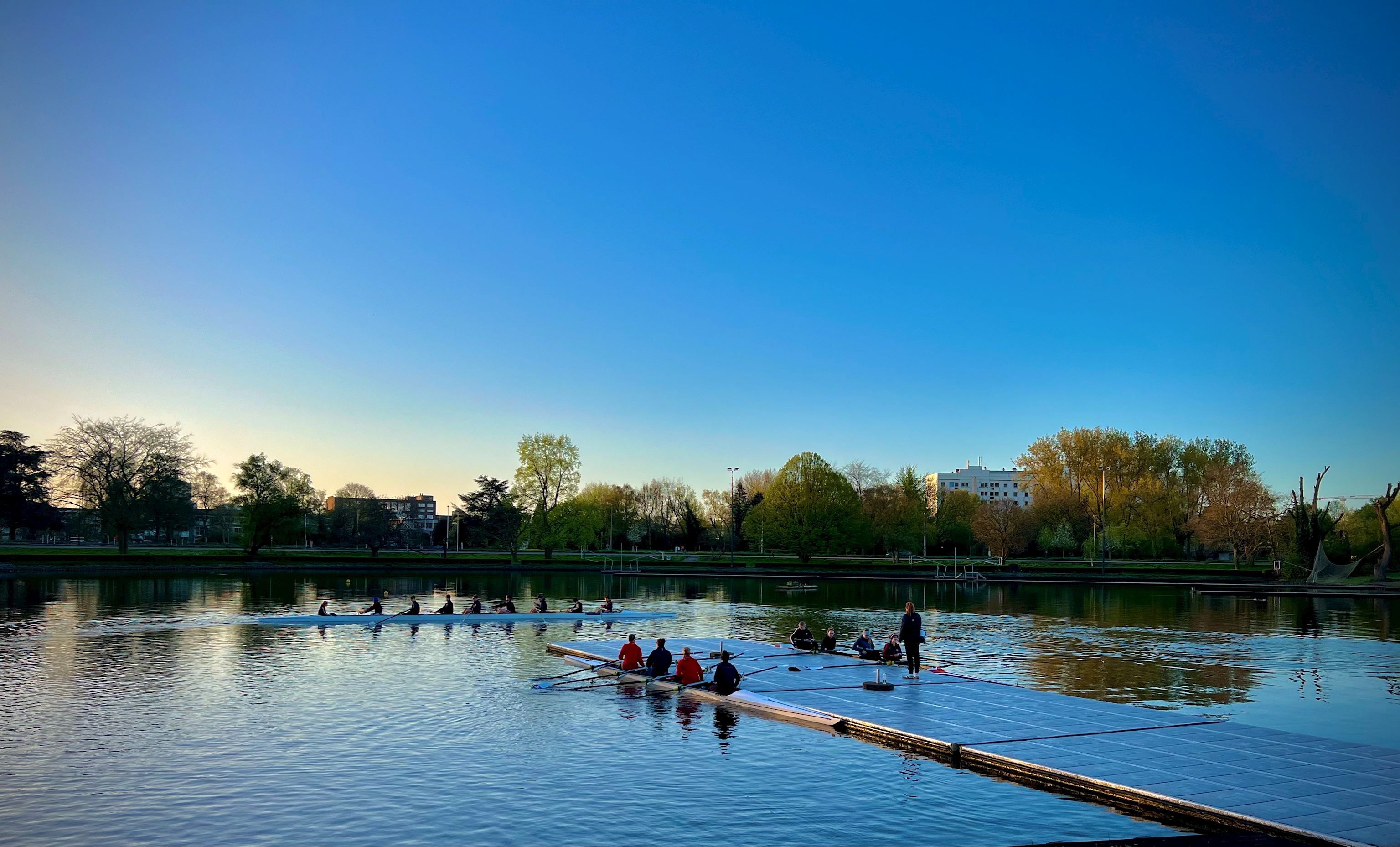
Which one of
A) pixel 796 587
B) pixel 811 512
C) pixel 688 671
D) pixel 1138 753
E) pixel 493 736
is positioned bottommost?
pixel 796 587

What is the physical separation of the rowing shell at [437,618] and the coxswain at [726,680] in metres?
23.1

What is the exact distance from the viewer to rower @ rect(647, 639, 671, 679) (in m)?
26.8

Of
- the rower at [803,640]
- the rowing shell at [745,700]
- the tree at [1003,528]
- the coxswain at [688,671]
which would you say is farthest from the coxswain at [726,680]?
the tree at [1003,528]

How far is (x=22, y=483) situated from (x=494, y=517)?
145 feet

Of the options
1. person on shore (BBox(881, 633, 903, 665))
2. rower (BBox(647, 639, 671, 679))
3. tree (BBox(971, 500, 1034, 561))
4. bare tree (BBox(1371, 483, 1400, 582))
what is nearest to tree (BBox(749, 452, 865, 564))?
tree (BBox(971, 500, 1034, 561))

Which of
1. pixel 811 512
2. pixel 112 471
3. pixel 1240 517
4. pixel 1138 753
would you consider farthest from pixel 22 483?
pixel 1240 517

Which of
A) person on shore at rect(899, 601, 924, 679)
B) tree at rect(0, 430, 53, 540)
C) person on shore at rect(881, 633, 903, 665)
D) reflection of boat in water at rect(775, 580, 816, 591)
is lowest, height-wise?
reflection of boat in water at rect(775, 580, 816, 591)

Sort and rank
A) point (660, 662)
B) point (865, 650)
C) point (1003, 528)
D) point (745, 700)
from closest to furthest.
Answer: point (745, 700) < point (660, 662) < point (865, 650) < point (1003, 528)

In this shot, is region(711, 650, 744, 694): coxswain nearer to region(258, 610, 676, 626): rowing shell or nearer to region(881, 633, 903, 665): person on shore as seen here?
region(881, 633, 903, 665): person on shore

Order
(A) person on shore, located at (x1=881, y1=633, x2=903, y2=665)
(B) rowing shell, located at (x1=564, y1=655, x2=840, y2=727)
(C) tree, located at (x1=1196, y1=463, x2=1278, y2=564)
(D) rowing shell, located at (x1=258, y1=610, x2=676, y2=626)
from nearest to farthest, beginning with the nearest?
(B) rowing shell, located at (x1=564, y1=655, x2=840, y2=727) → (A) person on shore, located at (x1=881, y1=633, x2=903, y2=665) → (D) rowing shell, located at (x1=258, y1=610, x2=676, y2=626) → (C) tree, located at (x1=1196, y1=463, x2=1278, y2=564)

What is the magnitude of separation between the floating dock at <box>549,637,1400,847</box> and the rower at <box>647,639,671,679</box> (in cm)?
281

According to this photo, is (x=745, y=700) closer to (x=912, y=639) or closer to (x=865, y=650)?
(x=912, y=639)

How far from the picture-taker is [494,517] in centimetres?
10475

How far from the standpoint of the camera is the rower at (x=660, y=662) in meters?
26.8
